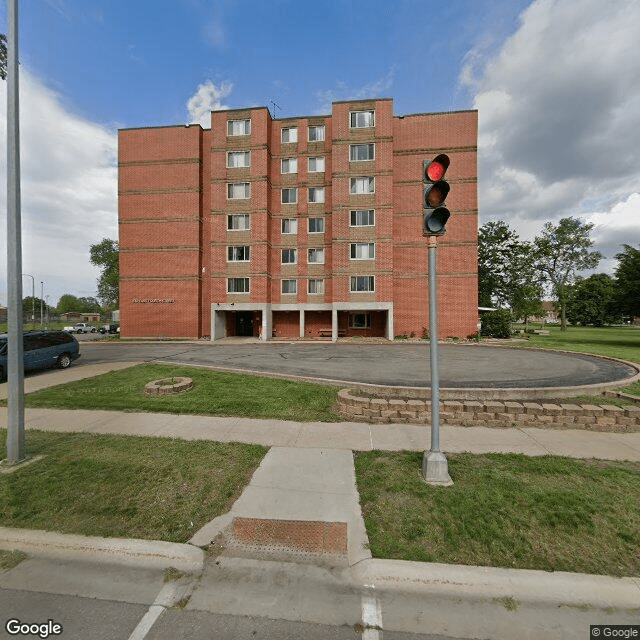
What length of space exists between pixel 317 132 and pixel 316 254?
10694 millimetres

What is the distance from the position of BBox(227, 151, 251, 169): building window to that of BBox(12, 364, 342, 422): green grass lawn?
2242 cm

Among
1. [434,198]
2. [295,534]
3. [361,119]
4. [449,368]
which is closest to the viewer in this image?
[295,534]

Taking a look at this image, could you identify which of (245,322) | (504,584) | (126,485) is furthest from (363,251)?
(504,584)

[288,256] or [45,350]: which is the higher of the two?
[288,256]

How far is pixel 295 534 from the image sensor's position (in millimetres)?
3396

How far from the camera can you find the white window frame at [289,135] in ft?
91.9

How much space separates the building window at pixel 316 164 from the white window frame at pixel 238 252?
8949 millimetres

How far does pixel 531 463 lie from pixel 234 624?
15.1 ft

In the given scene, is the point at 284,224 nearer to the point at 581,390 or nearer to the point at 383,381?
the point at 383,381

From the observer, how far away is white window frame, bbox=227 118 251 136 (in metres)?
27.2

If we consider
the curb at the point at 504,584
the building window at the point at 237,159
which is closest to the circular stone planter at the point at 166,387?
the curb at the point at 504,584

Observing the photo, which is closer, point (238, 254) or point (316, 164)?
point (238, 254)

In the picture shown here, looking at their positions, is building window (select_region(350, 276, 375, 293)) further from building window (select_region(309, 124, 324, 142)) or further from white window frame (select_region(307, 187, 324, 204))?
building window (select_region(309, 124, 324, 142))
